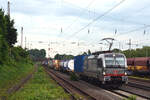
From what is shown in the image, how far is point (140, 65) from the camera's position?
40562 mm

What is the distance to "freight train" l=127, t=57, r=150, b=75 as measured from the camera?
38.1m

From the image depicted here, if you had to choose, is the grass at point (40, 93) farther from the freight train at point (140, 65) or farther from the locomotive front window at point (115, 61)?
the freight train at point (140, 65)

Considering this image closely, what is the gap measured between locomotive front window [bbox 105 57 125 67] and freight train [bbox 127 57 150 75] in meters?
17.3

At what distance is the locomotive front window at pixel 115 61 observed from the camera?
70.0ft

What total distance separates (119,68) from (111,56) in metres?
1.29

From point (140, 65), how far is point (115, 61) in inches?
798

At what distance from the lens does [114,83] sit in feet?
70.1

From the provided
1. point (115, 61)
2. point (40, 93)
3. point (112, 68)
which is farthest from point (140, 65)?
point (40, 93)

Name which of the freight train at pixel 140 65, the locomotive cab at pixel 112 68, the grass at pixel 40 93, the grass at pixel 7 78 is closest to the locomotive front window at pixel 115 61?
the locomotive cab at pixel 112 68

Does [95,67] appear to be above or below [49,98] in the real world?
above

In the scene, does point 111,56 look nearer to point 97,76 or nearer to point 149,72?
point 97,76

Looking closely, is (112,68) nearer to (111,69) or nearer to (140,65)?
(111,69)

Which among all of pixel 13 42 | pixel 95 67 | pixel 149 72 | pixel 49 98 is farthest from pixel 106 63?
pixel 13 42

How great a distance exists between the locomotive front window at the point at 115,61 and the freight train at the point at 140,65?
17.3 metres
